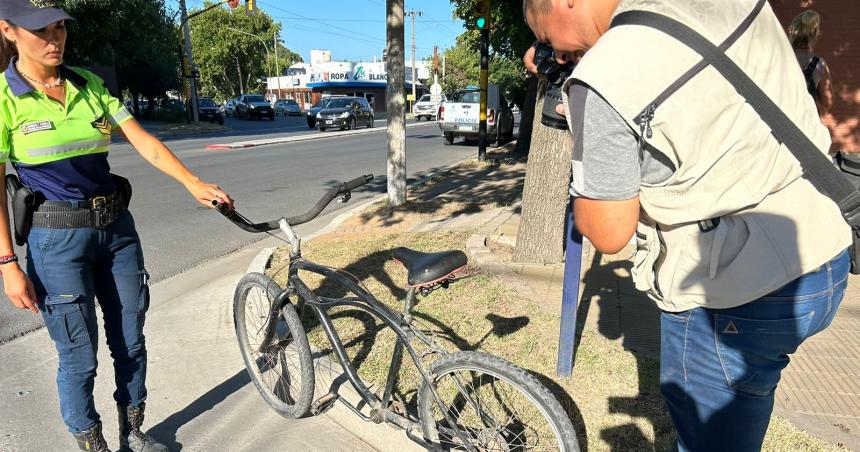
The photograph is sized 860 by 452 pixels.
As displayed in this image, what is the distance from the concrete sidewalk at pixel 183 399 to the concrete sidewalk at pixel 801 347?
191cm

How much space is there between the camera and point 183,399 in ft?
10.7

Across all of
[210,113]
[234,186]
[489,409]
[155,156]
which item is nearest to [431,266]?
[489,409]

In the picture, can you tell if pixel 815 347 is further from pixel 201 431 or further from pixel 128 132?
pixel 128 132

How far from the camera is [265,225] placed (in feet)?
8.72

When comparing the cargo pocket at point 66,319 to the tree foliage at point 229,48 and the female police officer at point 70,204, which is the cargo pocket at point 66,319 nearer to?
the female police officer at point 70,204

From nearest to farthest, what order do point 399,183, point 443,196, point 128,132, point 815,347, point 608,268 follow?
1. point 128,132
2. point 815,347
3. point 608,268
4. point 399,183
5. point 443,196

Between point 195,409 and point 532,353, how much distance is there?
78.5 inches

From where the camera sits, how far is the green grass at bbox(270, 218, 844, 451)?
104 inches

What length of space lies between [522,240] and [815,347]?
7.32 feet

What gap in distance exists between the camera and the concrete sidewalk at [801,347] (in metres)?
2.70

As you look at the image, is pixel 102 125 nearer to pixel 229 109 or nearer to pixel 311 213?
pixel 311 213

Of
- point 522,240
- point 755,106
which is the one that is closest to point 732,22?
point 755,106

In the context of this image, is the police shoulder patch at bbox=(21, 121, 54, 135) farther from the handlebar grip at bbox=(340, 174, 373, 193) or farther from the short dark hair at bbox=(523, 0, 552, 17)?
the short dark hair at bbox=(523, 0, 552, 17)

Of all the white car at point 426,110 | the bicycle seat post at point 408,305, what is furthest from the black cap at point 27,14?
the white car at point 426,110
